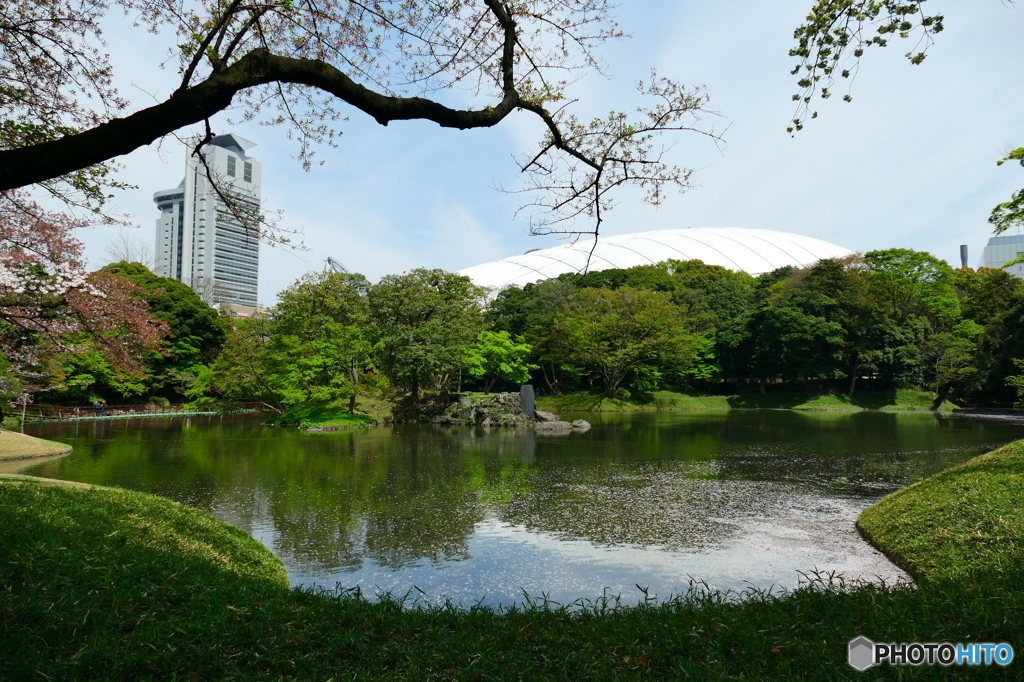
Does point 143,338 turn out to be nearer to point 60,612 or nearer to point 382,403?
point 60,612

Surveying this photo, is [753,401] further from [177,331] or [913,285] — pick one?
[177,331]

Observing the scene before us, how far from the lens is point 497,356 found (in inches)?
1133

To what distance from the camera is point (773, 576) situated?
4855mm

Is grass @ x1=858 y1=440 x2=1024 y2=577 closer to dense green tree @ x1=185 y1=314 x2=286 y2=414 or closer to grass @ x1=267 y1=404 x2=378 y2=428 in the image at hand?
grass @ x1=267 y1=404 x2=378 y2=428

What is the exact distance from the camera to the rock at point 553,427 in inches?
763

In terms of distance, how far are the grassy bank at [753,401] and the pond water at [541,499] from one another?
1384 centimetres

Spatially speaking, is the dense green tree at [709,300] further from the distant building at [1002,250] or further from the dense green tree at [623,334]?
the distant building at [1002,250]

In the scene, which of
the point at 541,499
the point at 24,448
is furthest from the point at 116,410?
the point at 541,499

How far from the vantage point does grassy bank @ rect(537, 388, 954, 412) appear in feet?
96.5

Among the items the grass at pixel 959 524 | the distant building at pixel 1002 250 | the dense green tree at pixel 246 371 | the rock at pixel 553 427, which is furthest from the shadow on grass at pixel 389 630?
the distant building at pixel 1002 250

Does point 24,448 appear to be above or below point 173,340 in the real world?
below

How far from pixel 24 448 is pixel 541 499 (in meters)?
11.1

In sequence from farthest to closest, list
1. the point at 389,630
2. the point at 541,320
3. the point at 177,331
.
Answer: the point at 541,320, the point at 177,331, the point at 389,630

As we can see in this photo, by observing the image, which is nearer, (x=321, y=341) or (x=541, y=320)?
(x=321, y=341)
